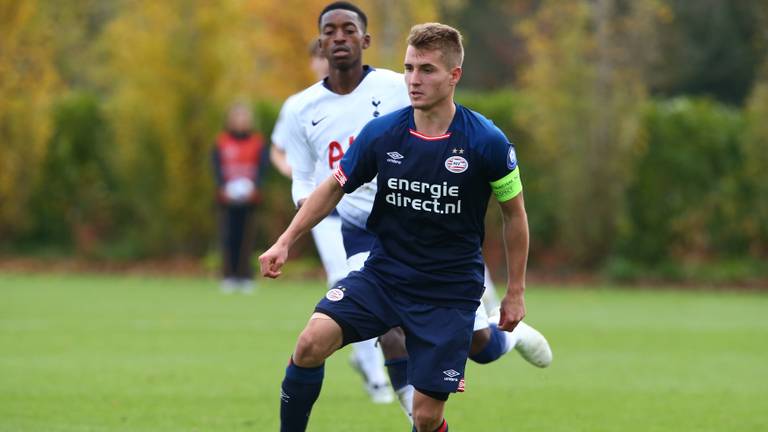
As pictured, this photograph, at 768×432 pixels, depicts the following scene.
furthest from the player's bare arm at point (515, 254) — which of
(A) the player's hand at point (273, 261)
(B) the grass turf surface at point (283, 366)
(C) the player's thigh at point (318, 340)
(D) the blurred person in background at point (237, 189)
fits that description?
(D) the blurred person in background at point (237, 189)

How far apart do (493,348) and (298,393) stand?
150cm

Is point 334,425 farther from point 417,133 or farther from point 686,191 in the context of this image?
point 686,191

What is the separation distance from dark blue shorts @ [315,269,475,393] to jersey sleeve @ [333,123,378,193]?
508 millimetres

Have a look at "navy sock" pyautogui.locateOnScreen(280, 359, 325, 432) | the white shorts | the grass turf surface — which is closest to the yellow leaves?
the grass turf surface

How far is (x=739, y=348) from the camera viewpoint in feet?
40.9

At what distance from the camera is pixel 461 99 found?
23.0 metres

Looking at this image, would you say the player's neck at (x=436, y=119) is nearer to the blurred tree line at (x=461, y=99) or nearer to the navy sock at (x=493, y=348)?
the navy sock at (x=493, y=348)

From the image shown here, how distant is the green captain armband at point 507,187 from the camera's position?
5863mm

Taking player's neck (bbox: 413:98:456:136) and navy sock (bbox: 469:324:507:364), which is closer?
player's neck (bbox: 413:98:456:136)

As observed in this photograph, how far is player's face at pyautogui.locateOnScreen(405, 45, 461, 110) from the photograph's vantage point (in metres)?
5.84

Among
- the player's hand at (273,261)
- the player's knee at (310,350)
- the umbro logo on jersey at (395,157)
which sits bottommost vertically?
the player's knee at (310,350)

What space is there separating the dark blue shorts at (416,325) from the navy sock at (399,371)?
48.1 inches

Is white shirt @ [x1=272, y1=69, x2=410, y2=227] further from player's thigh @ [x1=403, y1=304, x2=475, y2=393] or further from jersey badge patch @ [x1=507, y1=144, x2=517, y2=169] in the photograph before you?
jersey badge patch @ [x1=507, y1=144, x2=517, y2=169]

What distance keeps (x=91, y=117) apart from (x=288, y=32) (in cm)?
1017
